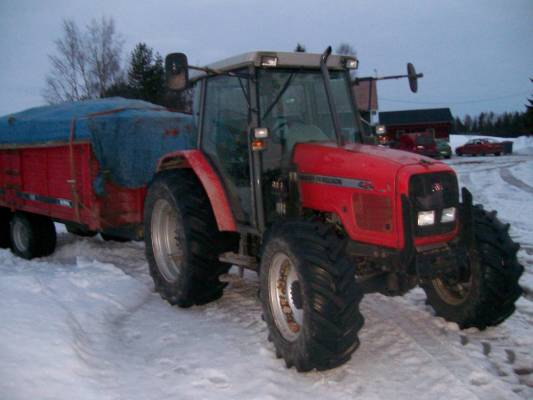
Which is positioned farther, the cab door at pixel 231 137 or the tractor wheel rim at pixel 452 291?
the cab door at pixel 231 137

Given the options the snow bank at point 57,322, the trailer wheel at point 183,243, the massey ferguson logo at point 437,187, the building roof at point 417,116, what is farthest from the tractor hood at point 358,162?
the building roof at point 417,116

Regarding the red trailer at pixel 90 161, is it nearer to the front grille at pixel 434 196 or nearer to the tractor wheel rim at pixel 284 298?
the tractor wheel rim at pixel 284 298

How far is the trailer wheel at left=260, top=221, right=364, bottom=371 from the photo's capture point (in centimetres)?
364

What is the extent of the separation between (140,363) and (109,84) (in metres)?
29.6

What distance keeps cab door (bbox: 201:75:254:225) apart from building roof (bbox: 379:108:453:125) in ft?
174

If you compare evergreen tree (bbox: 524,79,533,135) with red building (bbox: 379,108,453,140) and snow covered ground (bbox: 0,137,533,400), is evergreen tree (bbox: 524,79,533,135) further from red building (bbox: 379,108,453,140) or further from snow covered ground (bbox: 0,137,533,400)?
snow covered ground (bbox: 0,137,533,400)

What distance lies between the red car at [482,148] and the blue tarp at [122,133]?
33.4 metres

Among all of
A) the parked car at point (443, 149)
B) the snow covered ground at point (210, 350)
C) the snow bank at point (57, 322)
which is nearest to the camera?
the snow bank at point (57, 322)

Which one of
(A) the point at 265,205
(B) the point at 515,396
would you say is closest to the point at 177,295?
(A) the point at 265,205

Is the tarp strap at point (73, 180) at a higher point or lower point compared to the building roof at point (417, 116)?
lower

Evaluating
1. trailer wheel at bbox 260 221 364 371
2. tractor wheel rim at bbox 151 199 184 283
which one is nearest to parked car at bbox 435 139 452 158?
tractor wheel rim at bbox 151 199 184 283

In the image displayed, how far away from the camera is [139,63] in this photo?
31.5 m

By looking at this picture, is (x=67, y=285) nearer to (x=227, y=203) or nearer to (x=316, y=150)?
(x=227, y=203)

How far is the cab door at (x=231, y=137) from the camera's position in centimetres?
484
